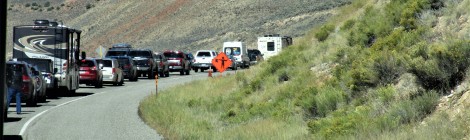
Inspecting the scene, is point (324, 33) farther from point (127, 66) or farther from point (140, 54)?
point (140, 54)

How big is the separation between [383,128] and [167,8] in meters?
98.4

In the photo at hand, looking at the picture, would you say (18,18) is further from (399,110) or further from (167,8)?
(399,110)

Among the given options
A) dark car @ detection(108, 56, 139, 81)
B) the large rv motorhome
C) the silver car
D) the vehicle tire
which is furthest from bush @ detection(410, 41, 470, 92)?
dark car @ detection(108, 56, 139, 81)

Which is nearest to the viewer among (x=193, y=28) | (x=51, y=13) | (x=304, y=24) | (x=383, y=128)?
(x=383, y=128)

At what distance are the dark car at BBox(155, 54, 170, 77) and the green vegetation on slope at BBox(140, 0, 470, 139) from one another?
984 inches

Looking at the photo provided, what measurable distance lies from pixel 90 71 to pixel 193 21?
65036 millimetres

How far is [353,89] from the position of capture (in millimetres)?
15953

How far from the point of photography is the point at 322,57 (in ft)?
72.5

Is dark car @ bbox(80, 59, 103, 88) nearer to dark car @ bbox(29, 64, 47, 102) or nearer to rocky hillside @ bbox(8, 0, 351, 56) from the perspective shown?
dark car @ bbox(29, 64, 47, 102)

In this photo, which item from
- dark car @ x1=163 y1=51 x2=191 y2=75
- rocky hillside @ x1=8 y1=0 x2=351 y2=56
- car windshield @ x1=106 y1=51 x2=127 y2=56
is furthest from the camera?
rocky hillside @ x1=8 y1=0 x2=351 y2=56

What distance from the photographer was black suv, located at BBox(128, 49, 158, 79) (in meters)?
49.4

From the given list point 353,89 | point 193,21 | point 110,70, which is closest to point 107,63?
point 110,70

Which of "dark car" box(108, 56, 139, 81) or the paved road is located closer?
the paved road

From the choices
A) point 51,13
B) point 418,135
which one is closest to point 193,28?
point 51,13
